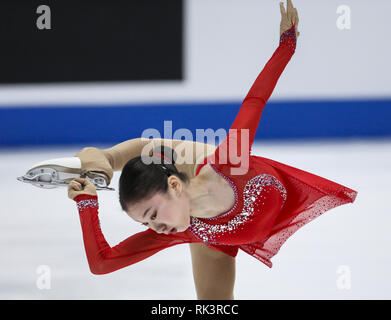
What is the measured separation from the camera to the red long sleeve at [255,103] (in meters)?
2.09

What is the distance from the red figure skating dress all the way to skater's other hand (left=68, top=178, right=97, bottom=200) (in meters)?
0.02

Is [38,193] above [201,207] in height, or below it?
below

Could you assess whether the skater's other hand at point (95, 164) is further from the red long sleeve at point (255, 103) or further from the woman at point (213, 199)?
the red long sleeve at point (255, 103)

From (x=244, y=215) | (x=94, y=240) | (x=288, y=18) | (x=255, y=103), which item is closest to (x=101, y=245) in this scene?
(x=94, y=240)

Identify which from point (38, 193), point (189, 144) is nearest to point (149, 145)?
point (189, 144)

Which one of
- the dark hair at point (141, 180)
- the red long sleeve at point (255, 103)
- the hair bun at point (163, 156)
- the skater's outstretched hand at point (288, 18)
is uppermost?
the skater's outstretched hand at point (288, 18)

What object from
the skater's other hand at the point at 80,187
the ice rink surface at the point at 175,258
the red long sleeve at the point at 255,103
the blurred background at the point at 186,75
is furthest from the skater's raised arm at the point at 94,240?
the blurred background at the point at 186,75

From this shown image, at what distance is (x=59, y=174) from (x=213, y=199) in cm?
50

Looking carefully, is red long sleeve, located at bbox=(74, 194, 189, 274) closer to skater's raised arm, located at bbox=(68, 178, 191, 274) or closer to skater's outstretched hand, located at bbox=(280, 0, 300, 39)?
skater's raised arm, located at bbox=(68, 178, 191, 274)

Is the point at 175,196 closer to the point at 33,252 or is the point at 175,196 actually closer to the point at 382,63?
the point at 33,252

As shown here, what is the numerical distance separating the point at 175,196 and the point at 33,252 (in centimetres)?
192

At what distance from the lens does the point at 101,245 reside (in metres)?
2.04

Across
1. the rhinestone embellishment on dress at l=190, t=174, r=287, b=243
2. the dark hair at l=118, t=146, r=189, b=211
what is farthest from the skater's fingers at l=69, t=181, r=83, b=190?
the rhinestone embellishment on dress at l=190, t=174, r=287, b=243

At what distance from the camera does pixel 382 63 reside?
7211mm
